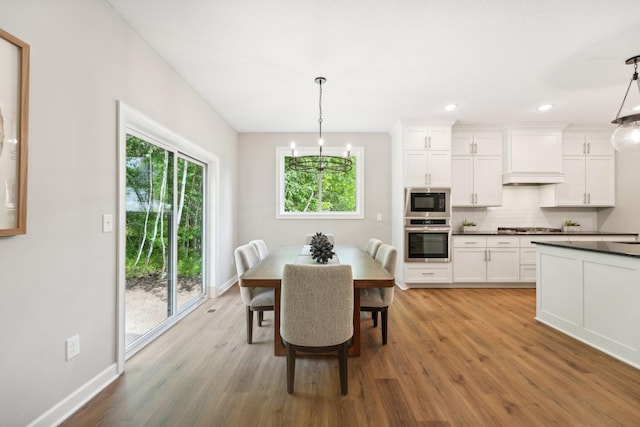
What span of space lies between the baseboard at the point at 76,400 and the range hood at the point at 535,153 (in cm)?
537

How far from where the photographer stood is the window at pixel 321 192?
5133mm

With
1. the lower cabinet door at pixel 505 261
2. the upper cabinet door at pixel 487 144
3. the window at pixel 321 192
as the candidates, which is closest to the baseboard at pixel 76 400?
the window at pixel 321 192

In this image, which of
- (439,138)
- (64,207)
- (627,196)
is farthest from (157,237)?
(627,196)

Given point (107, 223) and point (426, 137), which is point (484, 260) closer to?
point (426, 137)

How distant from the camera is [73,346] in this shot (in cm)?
171

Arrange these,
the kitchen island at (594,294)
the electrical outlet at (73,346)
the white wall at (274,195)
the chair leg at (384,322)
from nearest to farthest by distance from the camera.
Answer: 1. the electrical outlet at (73,346)
2. the kitchen island at (594,294)
3. the chair leg at (384,322)
4. the white wall at (274,195)

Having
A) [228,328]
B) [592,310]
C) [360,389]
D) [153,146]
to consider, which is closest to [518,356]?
[592,310]

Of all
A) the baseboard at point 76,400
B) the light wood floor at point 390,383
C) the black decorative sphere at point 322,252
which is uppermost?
the black decorative sphere at point 322,252

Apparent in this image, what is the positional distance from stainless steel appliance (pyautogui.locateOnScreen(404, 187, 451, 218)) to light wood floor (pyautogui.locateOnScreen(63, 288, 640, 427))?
1.89 m

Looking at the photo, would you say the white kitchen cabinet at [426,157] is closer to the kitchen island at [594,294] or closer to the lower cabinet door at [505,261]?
the lower cabinet door at [505,261]

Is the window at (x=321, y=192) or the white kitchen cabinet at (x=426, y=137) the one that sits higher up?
the white kitchen cabinet at (x=426, y=137)

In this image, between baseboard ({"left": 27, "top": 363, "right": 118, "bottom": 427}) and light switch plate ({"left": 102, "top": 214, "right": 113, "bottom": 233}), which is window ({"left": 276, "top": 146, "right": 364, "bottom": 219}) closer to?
light switch plate ({"left": 102, "top": 214, "right": 113, "bottom": 233})

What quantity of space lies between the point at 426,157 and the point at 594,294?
2647 millimetres

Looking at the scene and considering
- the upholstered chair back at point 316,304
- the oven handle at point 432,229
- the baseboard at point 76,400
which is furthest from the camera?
the oven handle at point 432,229
